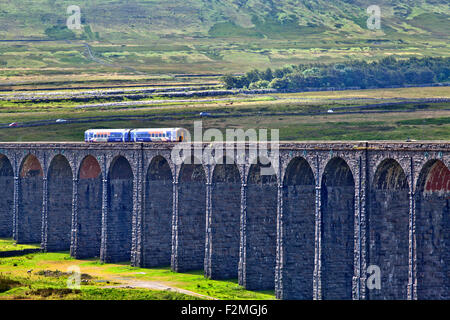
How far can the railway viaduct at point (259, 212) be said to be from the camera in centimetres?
5684

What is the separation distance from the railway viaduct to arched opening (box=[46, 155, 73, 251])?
0.34 ft

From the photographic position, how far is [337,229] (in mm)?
65000

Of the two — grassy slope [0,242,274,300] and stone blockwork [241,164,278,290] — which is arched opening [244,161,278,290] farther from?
grassy slope [0,242,274,300]

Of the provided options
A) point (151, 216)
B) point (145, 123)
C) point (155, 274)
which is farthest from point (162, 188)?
point (145, 123)

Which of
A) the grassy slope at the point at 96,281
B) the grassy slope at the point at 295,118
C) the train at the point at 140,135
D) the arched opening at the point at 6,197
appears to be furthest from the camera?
the grassy slope at the point at 295,118

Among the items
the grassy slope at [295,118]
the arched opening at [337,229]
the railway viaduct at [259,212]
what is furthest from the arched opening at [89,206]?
the grassy slope at [295,118]

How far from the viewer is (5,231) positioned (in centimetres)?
10950

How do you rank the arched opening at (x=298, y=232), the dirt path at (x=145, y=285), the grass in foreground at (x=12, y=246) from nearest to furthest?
the arched opening at (x=298, y=232)
the dirt path at (x=145, y=285)
the grass in foreground at (x=12, y=246)

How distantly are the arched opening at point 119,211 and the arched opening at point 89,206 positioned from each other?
459cm

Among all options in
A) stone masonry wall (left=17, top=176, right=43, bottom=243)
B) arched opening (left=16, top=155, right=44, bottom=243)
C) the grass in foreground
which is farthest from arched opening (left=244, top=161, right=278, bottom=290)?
stone masonry wall (left=17, top=176, right=43, bottom=243)

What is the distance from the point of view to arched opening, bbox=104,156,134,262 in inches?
3553

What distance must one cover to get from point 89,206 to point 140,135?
31.4ft

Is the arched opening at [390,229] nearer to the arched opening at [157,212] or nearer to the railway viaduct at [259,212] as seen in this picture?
the railway viaduct at [259,212]

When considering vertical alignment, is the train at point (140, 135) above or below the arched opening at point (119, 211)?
above
